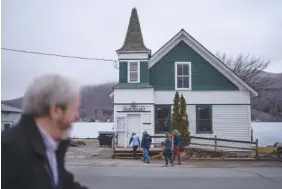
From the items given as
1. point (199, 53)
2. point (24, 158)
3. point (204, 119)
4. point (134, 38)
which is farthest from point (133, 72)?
point (24, 158)

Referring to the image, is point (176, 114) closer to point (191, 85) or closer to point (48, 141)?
point (191, 85)

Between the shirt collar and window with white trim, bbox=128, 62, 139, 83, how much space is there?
14808 millimetres

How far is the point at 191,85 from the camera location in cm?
1653

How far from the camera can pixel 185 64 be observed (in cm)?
1659

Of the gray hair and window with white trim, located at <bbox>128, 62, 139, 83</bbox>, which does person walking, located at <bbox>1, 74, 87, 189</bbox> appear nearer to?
the gray hair

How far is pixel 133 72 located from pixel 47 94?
14.9 m

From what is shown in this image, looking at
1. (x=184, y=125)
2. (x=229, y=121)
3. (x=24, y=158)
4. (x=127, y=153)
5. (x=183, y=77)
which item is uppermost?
(x=183, y=77)

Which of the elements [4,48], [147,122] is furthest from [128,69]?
[4,48]

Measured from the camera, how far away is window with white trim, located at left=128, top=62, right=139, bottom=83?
52.8ft

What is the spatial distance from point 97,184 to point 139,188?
89cm

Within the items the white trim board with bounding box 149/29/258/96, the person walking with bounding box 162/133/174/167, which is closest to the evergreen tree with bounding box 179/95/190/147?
the white trim board with bounding box 149/29/258/96

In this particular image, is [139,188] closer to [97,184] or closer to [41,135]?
[97,184]

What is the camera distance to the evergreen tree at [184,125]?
48.7 ft

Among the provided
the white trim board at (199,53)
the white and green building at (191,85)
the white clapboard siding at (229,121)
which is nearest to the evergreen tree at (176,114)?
the white and green building at (191,85)
